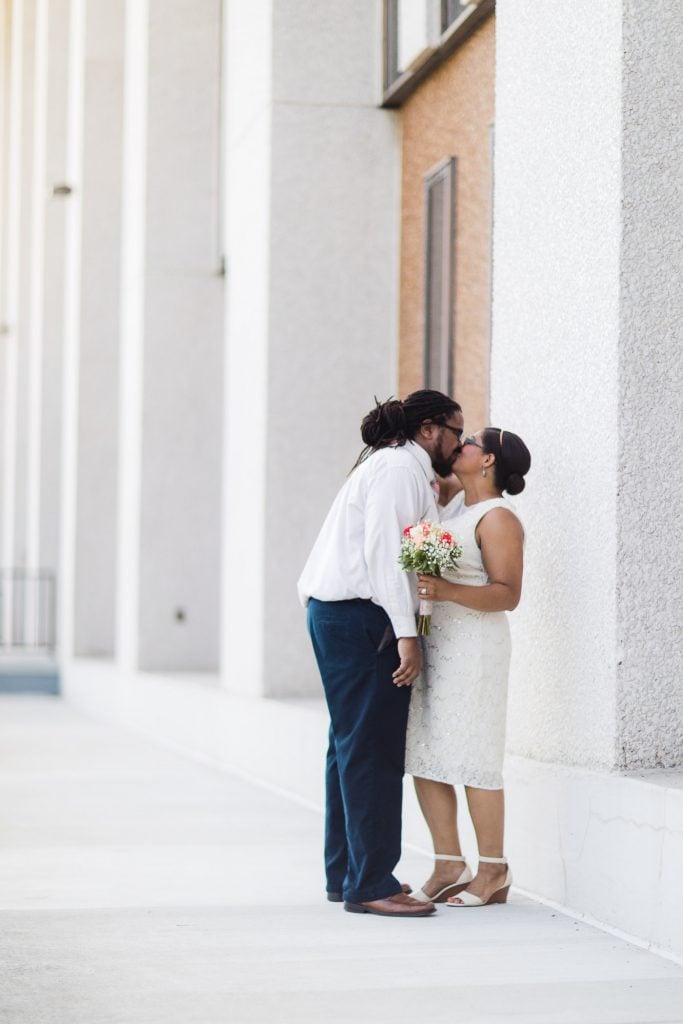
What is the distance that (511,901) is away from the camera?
21.5 ft

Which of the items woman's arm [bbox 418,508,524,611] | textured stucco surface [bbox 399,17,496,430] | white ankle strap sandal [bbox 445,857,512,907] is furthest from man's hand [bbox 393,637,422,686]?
textured stucco surface [bbox 399,17,496,430]

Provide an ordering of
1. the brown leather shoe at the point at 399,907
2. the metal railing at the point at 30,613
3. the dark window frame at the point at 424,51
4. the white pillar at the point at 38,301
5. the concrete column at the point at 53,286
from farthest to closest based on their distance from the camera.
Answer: the metal railing at the point at 30,613, the white pillar at the point at 38,301, the concrete column at the point at 53,286, the dark window frame at the point at 424,51, the brown leather shoe at the point at 399,907

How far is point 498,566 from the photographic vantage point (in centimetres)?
624

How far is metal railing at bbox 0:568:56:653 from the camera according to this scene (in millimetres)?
25266

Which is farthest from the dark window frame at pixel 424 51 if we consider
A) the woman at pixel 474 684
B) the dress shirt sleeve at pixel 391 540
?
the dress shirt sleeve at pixel 391 540

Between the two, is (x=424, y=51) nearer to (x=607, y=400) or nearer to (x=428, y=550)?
(x=607, y=400)

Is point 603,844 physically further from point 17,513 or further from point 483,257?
point 17,513

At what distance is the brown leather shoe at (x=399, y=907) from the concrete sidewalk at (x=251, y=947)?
0.09 m

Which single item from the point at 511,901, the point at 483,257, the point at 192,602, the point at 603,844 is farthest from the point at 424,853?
the point at 192,602

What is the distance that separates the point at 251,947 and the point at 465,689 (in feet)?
4.33

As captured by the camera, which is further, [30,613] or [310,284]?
[30,613]

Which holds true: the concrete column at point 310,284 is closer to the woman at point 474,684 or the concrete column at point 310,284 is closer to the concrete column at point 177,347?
the concrete column at point 177,347

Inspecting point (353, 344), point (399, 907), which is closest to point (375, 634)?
point (399, 907)

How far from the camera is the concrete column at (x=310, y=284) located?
1173cm
